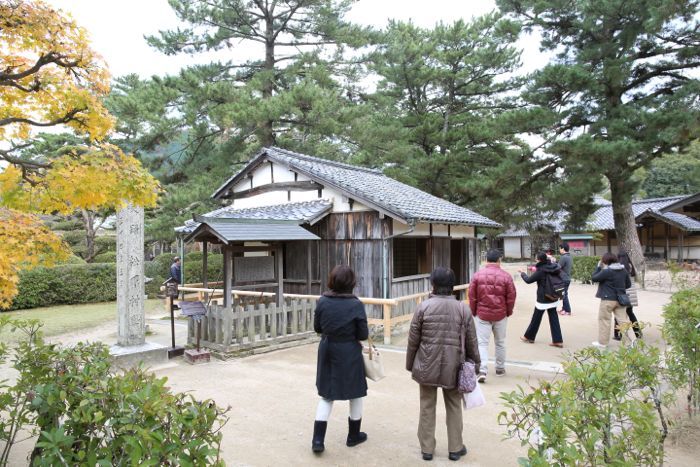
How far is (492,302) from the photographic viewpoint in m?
6.19

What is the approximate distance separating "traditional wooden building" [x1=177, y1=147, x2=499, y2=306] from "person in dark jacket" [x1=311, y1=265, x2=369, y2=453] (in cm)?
399

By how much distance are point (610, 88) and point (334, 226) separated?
47.5ft

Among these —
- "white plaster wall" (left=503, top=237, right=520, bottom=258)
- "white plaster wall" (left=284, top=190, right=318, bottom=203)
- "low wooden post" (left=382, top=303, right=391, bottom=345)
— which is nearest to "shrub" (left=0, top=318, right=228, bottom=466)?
"low wooden post" (left=382, top=303, right=391, bottom=345)

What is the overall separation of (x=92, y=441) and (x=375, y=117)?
19.6m

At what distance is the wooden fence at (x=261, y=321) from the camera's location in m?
7.91

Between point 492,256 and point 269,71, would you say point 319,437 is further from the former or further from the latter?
point 269,71

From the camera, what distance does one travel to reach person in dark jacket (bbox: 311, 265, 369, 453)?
3.97 m

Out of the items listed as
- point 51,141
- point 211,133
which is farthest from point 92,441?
point 51,141

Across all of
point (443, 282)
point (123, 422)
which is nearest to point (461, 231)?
point (443, 282)

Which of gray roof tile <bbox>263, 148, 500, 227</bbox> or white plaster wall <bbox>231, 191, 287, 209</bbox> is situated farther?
white plaster wall <bbox>231, 191, 287, 209</bbox>

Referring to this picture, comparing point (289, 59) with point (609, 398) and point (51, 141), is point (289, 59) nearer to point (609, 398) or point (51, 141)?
point (51, 141)

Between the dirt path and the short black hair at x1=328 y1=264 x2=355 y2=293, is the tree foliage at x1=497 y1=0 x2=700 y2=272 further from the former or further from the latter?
the short black hair at x1=328 y1=264 x2=355 y2=293

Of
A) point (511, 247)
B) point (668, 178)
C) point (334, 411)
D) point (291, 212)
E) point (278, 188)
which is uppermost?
point (668, 178)

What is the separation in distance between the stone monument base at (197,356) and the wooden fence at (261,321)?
1.03 ft
